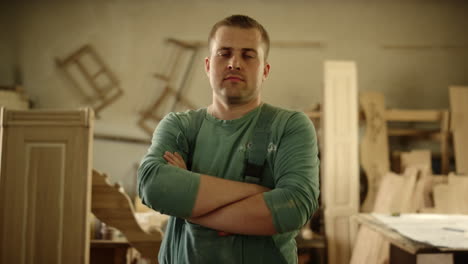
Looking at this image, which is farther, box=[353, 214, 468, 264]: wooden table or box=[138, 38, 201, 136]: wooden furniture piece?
box=[138, 38, 201, 136]: wooden furniture piece

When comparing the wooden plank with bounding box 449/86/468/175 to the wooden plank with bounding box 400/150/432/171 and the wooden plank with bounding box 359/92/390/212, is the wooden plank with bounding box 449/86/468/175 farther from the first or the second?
the wooden plank with bounding box 359/92/390/212

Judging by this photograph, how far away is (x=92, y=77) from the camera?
19.5 ft

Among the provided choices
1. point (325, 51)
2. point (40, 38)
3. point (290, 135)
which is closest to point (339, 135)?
point (325, 51)

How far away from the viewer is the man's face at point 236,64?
1.52 m

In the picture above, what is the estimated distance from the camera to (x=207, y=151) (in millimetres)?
1558

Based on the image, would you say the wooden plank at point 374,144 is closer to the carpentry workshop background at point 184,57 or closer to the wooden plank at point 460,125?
the wooden plank at point 460,125

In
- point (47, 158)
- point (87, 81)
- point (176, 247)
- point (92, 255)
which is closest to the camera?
point (176, 247)

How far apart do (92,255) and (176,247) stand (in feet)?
8.36

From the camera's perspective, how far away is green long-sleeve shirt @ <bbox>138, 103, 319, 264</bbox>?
1395 mm

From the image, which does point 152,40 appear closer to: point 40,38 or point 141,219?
point 40,38

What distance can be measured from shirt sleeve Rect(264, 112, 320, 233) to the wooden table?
0.81 meters

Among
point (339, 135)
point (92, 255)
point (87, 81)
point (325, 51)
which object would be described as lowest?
point (92, 255)

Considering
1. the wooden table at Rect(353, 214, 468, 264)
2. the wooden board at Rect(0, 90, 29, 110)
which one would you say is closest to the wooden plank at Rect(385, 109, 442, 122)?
the wooden table at Rect(353, 214, 468, 264)

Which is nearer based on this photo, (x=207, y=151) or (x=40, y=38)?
(x=207, y=151)
